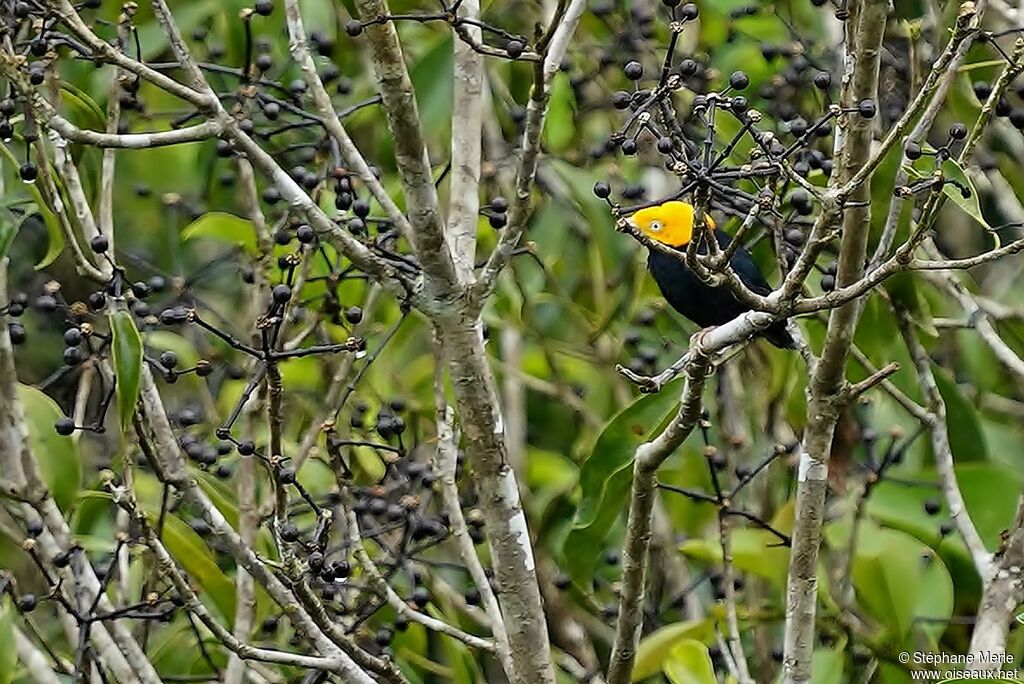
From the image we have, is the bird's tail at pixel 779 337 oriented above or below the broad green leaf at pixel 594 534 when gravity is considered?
above

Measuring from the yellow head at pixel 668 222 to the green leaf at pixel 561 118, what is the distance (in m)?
0.37

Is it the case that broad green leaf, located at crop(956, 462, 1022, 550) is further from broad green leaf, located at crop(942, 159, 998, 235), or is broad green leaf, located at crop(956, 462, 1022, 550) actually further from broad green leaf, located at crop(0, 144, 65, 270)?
broad green leaf, located at crop(0, 144, 65, 270)

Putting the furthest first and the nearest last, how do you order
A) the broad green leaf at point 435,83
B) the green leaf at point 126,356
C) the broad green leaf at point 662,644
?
the broad green leaf at point 435,83, the broad green leaf at point 662,644, the green leaf at point 126,356

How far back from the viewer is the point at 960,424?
3.28m

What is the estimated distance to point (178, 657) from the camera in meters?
3.20

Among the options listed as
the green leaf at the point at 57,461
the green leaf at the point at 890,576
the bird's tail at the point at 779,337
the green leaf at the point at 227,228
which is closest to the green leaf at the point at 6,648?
the green leaf at the point at 57,461

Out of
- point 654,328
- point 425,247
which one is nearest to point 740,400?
point 654,328

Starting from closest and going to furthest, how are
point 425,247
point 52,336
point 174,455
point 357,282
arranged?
1. point 425,247
2. point 174,455
3. point 357,282
4. point 52,336

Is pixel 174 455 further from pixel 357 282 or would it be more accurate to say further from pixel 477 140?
pixel 357 282

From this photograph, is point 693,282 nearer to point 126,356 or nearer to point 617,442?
point 617,442

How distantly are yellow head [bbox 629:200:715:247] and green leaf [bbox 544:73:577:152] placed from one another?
371 mm

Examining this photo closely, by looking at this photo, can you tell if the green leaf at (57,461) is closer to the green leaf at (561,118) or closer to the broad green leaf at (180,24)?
the broad green leaf at (180,24)

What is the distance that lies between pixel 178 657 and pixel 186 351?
131cm

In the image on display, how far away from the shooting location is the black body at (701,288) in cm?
345
